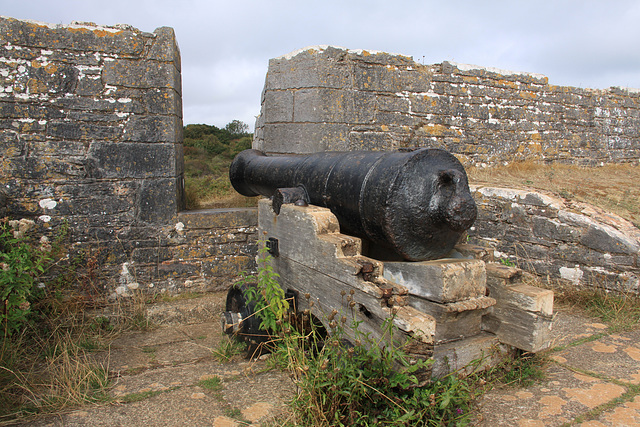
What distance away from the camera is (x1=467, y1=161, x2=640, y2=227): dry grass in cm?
491

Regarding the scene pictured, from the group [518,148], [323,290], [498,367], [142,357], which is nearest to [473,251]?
[498,367]

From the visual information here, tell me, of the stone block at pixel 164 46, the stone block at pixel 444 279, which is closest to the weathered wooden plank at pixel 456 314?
the stone block at pixel 444 279

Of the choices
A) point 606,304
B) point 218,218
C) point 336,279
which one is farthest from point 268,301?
point 606,304

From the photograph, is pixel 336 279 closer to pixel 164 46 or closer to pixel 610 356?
pixel 610 356

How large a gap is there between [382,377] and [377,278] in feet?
1.77

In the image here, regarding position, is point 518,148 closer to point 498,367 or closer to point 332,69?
point 332,69

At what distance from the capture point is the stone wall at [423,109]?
5.36m

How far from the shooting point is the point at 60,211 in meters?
3.99

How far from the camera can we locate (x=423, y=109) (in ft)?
20.0

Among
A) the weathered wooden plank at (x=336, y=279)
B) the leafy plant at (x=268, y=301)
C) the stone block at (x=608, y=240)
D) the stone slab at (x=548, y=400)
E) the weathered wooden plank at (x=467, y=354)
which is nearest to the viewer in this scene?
the weathered wooden plank at (x=336, y=279)

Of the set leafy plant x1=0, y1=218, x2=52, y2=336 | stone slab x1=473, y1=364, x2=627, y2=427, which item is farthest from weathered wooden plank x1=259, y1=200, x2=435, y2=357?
leafy plant x1=0, y1=218, x2=52, y2=336

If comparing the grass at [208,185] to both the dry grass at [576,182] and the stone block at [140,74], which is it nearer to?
the stone block at [140,74]

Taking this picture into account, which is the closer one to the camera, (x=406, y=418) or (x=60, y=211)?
(x=406, y=418)

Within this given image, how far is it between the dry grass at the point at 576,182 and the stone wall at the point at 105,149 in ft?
12.1
